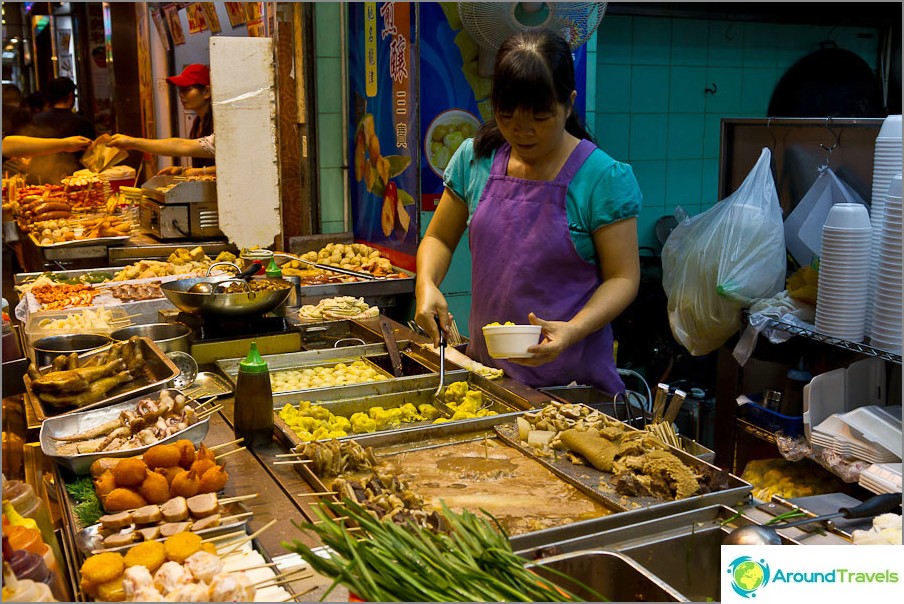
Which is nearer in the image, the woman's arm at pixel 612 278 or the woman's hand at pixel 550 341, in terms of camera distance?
the woman's hand at pixel 550 341

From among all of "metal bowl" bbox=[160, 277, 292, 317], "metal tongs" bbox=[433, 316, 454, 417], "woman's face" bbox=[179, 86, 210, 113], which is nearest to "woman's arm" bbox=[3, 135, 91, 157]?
"woman's face" bbox=[179, 86, 210, 113]

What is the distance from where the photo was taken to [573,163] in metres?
2.89

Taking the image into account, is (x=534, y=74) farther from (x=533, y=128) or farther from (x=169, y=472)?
(x=169, y=472)

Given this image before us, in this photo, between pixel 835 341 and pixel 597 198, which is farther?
pixel 835 341

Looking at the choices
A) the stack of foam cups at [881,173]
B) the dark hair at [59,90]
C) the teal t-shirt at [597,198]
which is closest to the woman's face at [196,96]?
the dark hair at [59,90]

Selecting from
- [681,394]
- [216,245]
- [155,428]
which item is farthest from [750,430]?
[216,245]

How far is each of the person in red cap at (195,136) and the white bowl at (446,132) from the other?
1.74 metres

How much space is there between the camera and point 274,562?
1.63m

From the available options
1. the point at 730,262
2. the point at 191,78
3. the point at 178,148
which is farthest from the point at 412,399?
the point at 191,78

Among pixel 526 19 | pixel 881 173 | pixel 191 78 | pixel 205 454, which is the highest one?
pixel 526 19

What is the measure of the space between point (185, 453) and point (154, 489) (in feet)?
0.46

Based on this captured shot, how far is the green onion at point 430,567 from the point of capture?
4.60 ft

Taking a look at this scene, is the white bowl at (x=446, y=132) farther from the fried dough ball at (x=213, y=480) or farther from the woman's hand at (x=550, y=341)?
the fried dough ball at (x=213, y=480)

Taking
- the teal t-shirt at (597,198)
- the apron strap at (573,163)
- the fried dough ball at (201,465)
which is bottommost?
the fried dough ball at (201,465)
